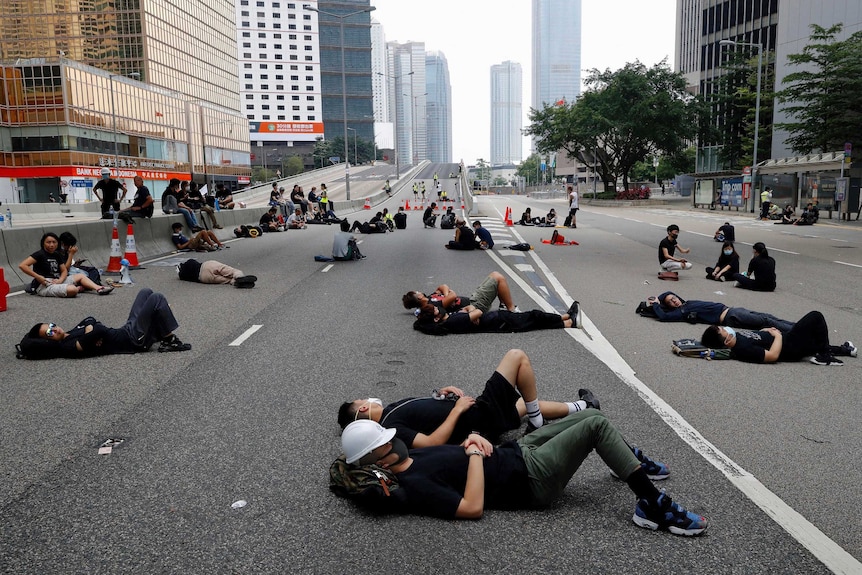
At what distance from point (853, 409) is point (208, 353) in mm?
6684

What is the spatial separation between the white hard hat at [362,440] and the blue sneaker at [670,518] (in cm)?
155

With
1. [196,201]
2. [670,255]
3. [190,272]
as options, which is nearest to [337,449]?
[190,272]

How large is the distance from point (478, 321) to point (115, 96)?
78.6 m

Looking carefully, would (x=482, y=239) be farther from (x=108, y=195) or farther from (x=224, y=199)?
(x=224, y=199)

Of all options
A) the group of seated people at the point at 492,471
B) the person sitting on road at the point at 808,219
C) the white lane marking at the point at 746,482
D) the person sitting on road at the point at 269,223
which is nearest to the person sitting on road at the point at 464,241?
the person sitting on road at the point at 269,223

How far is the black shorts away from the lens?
5180 millimetres

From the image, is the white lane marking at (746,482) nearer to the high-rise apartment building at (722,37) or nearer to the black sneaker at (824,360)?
the black sneaker at (824,360)

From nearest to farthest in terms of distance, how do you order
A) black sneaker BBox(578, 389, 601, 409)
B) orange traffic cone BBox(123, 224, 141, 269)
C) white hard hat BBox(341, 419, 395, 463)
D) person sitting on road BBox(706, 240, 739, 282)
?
white hard hat BBox(341, 419, 395, 463) → black sneaker BBox(578, 389, 601, 409) → person sitting on road BBox(706, 240, 739, 282) → orange traffic cone BBox(123, 224, 141, 269)

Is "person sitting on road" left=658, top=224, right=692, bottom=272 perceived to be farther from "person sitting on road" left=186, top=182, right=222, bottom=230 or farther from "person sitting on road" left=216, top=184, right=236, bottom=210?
"person sitting on road" left=216, top=184, right=236, bottom=210

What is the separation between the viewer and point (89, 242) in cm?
1661

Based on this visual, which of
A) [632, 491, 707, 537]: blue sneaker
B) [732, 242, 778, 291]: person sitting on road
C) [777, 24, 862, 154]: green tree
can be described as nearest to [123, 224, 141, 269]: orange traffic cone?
[732, 242, 778, 291]: person sitting on road

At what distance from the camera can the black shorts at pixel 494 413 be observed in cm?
518

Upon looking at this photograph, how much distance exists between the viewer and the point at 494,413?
17.2 feet

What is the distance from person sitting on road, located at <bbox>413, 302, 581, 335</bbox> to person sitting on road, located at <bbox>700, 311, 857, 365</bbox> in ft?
7.46
